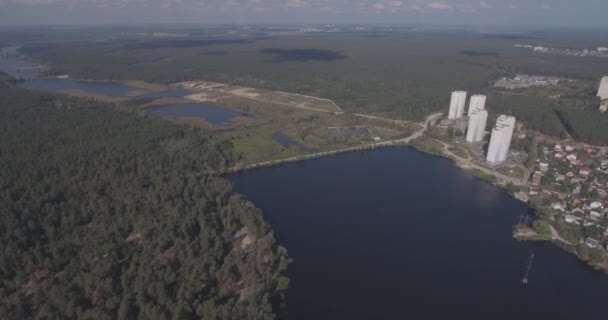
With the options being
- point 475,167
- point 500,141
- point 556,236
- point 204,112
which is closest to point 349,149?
point 475,167

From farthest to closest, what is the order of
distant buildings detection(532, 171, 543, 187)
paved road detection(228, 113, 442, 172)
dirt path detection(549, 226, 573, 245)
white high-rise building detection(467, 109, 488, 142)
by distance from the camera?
1. white high-rise building detection(467, 109, 488, 142)
2. paved road detection(228, 113, 442, 172)
3. distant buildings detection(532, 171, 543, 187)
4. dirt path detection(549, 226, 573, 245)

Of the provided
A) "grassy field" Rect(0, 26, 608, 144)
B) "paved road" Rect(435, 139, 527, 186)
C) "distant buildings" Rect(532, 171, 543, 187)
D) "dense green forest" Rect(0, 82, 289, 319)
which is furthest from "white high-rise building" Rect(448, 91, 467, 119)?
"dense green forest" Rect(0, 82, 289, 319)

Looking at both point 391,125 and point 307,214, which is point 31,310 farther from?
point 391,125

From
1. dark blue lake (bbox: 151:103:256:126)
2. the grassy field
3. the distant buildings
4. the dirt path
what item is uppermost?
the grassy field

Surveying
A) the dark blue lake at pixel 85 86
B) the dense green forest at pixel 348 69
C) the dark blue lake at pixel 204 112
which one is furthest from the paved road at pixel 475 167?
the dark blue lake at pixel 85 86

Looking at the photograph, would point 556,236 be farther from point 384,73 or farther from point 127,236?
point 384,73

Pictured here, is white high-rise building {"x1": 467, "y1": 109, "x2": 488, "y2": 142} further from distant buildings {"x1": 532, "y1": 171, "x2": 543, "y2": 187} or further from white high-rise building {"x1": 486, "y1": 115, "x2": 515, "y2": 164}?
distant buildings {"x1": 532, "y1": 171, "x2": 543, "y2": 187}
